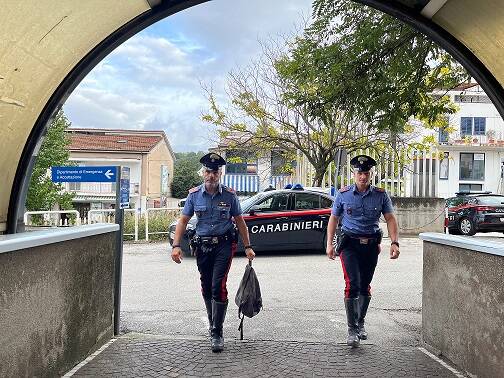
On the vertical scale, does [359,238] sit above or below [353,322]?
above

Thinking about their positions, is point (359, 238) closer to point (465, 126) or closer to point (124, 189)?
point (124, 189)

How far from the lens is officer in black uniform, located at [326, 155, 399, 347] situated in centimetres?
532

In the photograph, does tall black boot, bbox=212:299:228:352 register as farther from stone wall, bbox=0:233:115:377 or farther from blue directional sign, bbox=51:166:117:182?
blue directional sign, bbox=51:166:117:182

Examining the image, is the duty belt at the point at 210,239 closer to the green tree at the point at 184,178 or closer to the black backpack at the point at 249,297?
the black backpack at the point at 249,297

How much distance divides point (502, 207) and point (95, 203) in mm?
30340

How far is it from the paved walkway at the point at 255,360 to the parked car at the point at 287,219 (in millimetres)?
6792

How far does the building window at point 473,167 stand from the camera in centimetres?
4394

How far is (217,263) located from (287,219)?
7306 millimetres

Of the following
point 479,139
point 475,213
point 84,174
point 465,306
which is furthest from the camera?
point 479,139

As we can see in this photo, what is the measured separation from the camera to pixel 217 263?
512cm

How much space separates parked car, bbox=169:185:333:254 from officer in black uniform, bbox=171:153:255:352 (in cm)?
678

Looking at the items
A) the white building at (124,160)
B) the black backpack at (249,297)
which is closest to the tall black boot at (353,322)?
the black backpack at (249,297)

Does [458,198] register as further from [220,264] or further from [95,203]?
[95,203]

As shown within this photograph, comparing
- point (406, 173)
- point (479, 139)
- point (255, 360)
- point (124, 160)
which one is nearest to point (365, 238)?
point (255, 360)
